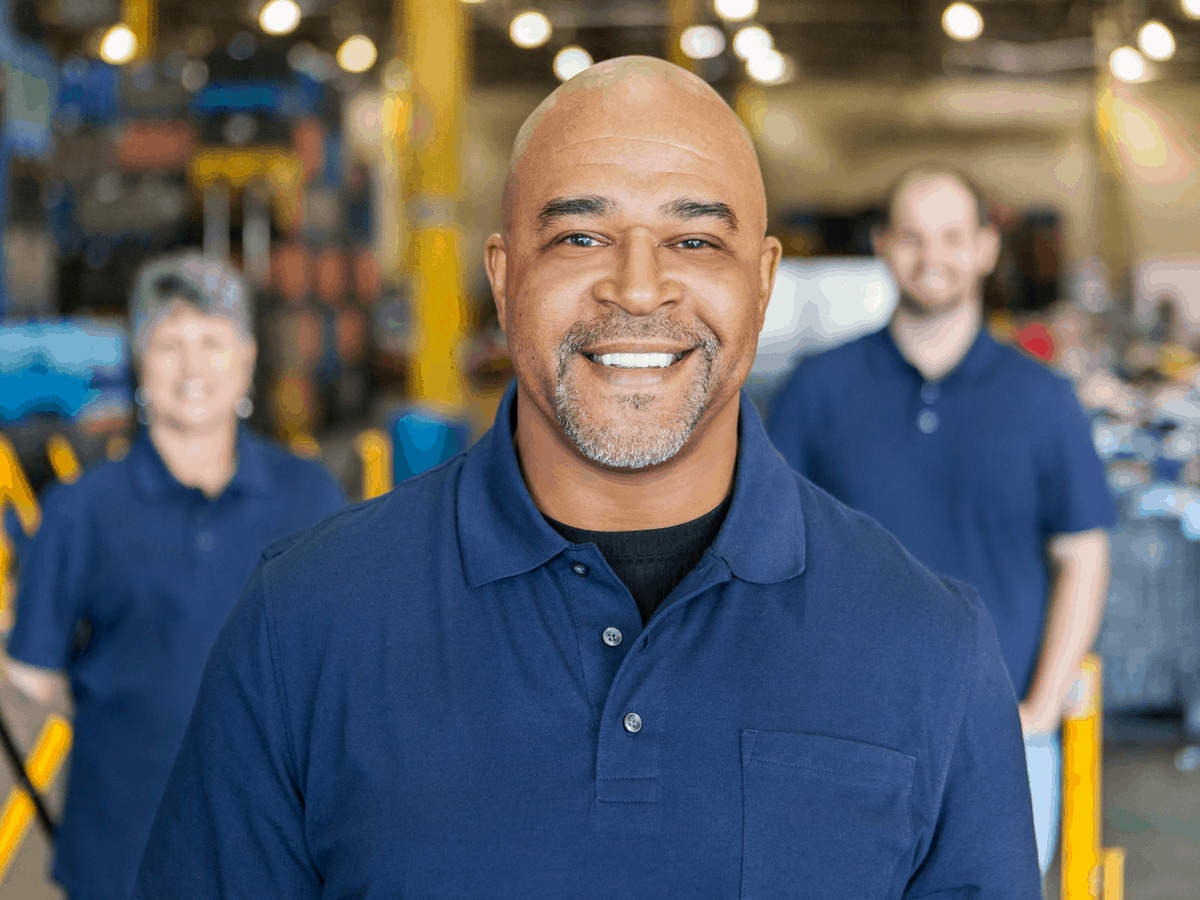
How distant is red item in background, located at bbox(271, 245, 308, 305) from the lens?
13766 millimetres

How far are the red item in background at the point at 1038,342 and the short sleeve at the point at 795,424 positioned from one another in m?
7.43

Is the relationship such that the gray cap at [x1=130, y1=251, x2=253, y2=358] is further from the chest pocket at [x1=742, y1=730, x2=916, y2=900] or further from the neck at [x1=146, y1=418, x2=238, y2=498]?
the chest pocket at [x1=742, y1=730, x2=916, y2=900]

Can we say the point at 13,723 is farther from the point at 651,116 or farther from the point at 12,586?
the point at 651,116

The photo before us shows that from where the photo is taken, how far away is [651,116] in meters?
1.26

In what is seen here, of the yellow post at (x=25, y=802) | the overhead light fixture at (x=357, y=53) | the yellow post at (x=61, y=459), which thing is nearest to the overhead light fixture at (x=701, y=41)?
the overhead light fixture at (x=357, y=53)

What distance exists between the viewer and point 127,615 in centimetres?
255

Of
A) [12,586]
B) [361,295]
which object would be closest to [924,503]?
[12,586]

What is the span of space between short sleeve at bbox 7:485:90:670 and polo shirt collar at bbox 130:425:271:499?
0.41 ft

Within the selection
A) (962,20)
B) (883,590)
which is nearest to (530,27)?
(962,20)

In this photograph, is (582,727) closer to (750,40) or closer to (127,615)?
(127,615)

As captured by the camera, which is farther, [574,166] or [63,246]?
[63,246]

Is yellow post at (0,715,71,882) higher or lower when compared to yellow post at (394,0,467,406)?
lower

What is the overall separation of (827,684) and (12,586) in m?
7.19

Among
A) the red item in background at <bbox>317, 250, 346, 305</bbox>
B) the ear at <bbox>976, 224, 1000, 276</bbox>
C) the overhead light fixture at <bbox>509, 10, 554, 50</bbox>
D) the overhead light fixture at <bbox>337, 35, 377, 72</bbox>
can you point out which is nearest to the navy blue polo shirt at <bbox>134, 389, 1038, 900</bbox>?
the ear at <bbox>976, 224, 1000, 276</bbox>
